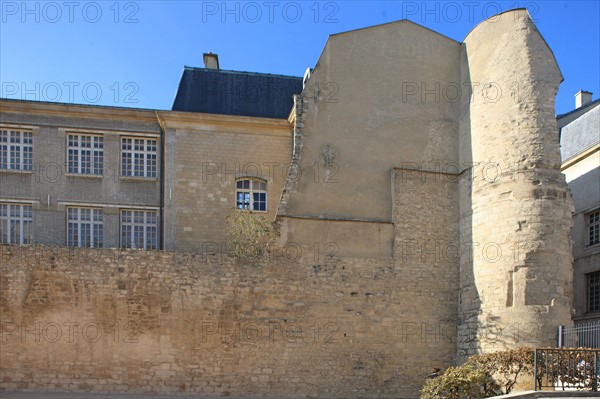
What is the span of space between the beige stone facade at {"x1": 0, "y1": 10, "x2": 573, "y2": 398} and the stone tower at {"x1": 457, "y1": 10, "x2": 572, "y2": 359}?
43mm

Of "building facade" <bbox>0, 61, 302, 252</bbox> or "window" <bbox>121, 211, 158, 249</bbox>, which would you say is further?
"window" <bbox>121, 211, 158, 249</bbox>

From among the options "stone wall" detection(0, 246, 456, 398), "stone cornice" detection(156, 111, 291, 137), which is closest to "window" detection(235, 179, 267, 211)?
"stone cornice" detection(156, 111, 291, 137)

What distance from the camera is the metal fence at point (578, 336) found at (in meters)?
14.4

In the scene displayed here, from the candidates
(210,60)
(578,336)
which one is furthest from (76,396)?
(210,60)

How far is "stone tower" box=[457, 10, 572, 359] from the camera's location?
1509 cm

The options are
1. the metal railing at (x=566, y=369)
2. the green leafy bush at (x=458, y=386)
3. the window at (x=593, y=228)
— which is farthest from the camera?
the window at (x=593, y=228)

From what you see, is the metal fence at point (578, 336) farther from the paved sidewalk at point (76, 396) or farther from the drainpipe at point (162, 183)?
the drainpipe at point (162, 183)

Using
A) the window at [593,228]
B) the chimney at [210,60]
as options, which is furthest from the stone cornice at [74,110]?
the window at [593,228]

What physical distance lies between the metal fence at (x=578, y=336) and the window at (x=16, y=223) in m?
15.5

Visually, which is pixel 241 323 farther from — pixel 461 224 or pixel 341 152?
pixel 461 224

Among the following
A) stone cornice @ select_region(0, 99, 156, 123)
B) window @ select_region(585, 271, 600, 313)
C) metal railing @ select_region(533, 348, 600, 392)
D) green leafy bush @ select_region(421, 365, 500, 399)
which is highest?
stone cornice @ select_region(0, 99, 156, 123)

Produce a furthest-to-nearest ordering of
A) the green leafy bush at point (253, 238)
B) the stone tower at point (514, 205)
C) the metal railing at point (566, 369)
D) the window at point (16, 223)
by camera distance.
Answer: the window at point (16, 223)
the green leafy bush at point (253, 238)
the stone tower at point (514, 205)
the metal railing at point (566, 369)

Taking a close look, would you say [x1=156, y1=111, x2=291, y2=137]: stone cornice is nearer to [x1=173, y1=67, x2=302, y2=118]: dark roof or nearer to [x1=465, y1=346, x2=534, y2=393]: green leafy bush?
[x1=173, y1=67, x2=302, y2=118]: dark roof

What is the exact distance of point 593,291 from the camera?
66.4 feet
